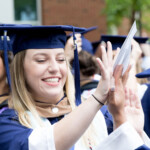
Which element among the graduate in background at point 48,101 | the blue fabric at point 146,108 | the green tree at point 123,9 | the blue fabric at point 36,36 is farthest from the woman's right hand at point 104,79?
the green tree at point 123,9

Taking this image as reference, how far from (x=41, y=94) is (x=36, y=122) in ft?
0.64

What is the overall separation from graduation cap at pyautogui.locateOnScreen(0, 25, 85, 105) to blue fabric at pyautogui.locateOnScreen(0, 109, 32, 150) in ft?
1.59

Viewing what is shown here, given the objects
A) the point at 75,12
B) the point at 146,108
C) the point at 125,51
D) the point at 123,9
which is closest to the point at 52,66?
the point at 125,51

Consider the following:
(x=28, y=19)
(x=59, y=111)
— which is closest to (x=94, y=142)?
(x=59, y=111)

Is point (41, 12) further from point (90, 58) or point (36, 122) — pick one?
point (36, 122)

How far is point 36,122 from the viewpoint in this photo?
2232 millimetres

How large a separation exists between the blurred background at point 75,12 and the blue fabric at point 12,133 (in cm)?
638

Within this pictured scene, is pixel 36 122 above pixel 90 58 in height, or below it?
below

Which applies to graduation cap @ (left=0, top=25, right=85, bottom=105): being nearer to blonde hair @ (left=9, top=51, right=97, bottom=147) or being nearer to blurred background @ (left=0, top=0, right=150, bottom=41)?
blonde hair @ (left=9, top=51, right=97, bottom=147)

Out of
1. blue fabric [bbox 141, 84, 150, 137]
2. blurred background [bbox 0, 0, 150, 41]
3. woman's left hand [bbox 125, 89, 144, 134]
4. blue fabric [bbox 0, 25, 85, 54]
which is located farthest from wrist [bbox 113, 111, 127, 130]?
blurred background [bbox 0, 0, 150, 41]

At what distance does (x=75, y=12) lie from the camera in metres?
9.91

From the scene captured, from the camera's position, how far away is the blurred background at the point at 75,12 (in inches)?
347

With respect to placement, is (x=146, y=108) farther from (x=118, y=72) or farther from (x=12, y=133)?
(x=12, y=133)

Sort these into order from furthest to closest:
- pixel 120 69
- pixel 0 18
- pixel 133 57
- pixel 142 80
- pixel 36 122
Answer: pixel 0 18, pixel 142 80, pixel 133 57, pixel 36 122, pixel 120 69
